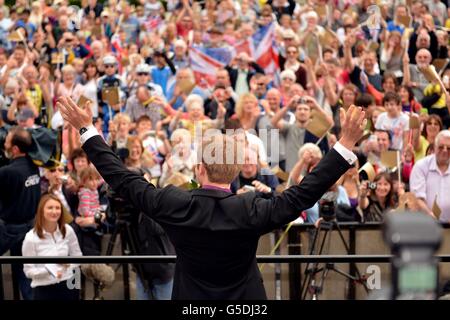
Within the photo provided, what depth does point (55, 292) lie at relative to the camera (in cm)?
745

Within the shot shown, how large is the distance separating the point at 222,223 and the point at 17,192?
5.14 m

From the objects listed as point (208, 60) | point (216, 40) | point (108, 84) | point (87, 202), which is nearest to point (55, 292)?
point (87, 202)

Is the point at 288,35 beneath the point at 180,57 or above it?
above

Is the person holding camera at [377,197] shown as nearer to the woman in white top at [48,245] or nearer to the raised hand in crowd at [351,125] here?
the woman in white top at [48,245]

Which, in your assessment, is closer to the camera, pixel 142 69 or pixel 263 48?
pixel 142 69

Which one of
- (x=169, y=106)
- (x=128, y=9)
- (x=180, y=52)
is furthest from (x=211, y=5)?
(x=169, y=106)

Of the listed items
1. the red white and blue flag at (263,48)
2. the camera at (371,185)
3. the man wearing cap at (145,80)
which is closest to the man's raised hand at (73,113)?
the camera at (371,185)

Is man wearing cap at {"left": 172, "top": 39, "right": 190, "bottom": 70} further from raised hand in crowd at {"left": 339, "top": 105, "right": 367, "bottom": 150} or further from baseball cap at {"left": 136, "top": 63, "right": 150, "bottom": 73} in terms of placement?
raised hand in crowd at {"left": 339, "top": 105, "right": 367, "bottom": 150}

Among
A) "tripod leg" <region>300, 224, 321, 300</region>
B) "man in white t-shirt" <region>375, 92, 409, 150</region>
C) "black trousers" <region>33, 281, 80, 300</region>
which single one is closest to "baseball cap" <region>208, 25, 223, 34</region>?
"man in white t-shirt" <region>375, 92, 409, 150</region>

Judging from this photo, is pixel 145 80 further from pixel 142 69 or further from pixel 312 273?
pixel 312 273

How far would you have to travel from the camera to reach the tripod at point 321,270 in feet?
23.0

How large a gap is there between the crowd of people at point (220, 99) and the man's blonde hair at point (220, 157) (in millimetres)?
1376

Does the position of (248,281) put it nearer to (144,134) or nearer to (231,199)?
(231,199)
